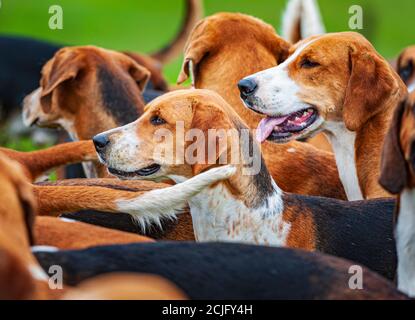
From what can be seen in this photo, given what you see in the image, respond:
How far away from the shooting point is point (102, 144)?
516cm

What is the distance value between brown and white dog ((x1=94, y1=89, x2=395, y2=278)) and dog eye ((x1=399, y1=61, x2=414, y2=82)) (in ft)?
9.47

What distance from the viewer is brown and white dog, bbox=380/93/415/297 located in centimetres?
423

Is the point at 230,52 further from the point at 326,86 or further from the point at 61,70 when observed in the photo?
the point at 61,70

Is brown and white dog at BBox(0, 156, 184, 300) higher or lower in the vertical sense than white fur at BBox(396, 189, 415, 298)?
higher

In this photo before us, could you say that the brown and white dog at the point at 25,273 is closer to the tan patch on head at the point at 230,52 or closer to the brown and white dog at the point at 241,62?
the brown and white dog at the point at 241,62

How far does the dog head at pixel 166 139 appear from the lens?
4.98m

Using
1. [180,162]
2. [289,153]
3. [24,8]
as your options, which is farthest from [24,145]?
[24,8]

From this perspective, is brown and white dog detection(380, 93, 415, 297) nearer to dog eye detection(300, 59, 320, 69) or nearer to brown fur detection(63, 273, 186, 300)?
brown fur detection(63, 273, 186, 300)

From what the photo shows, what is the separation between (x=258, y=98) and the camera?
5.63m

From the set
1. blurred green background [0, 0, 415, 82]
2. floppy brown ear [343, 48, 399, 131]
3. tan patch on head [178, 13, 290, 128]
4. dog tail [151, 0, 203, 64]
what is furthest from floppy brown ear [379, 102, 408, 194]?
blurred green background [0, 0, 415, 82]

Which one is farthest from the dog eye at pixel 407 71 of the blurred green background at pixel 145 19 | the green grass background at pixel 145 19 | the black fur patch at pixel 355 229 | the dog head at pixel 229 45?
the green grass background at pixel 145 19

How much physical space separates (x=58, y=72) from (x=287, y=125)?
1.60 metres

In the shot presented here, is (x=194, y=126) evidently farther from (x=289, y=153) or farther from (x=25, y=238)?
(x=25, y=238)

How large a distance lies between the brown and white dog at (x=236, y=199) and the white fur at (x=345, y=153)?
0.59 m
